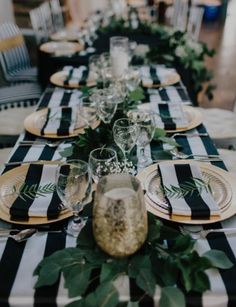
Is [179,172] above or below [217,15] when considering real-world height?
above

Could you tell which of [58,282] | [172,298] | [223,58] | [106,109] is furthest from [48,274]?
[223,58]

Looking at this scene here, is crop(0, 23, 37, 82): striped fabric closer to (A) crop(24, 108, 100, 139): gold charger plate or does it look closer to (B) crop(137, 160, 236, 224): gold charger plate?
(A) crop(24, 108, 100, 139): gold charger plate

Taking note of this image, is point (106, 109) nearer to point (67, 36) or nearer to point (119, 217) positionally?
point (119, 217)

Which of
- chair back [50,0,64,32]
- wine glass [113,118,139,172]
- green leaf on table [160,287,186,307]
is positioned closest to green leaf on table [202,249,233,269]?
green leaf on table [160,287,186,307]

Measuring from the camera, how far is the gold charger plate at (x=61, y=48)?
270cm

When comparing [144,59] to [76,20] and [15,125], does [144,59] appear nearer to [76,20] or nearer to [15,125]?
[15,125]

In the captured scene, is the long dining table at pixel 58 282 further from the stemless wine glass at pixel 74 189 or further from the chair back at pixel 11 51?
the chair back at pixel 11 51

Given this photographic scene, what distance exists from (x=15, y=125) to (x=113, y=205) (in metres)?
1.45

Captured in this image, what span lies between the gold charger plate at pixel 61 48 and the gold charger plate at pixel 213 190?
1.72 meters

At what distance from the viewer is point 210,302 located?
0.77 metres

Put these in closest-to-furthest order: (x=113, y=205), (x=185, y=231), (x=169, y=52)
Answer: (x=113, y=205) → (x=185, y=231) → (x=169, y=52)

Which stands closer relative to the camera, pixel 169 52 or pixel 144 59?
pixel 144 59

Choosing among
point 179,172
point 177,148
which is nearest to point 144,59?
point 177,148

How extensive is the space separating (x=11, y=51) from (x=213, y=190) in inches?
Answer: 104
